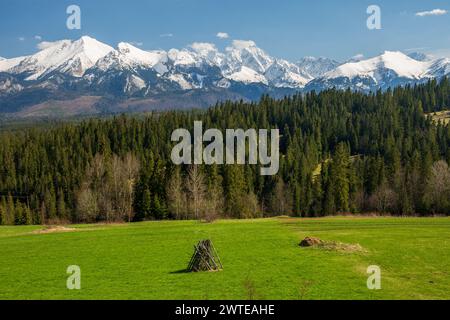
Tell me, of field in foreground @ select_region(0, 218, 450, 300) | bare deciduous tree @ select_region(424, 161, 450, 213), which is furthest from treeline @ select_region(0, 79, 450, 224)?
field in foreground @ select_region(0, 218, 450, 300)

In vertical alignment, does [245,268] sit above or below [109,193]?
above

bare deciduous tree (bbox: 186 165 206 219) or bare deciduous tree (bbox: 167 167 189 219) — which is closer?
bare deciduous tree (bbox: 186 165 206 219)

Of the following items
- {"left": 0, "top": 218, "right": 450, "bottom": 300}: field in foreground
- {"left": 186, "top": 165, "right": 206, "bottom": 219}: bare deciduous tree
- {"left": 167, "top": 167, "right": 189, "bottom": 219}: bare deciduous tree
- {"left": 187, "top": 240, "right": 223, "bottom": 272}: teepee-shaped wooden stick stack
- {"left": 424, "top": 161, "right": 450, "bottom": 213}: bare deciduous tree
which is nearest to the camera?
{"left": 0, "top": 218, "right": 450, "bottom": 300}: field in foreground

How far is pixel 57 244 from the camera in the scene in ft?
185

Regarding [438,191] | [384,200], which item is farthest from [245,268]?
[384,200]

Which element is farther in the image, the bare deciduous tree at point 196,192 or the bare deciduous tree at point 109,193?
the bare deciduous tree at point 109,193

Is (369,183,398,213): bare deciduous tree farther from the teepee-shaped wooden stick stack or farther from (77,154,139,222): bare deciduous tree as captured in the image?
the teepee-shaped wooden stick stack

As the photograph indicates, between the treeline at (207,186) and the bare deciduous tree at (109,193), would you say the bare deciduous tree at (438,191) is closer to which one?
the treeline at (207,186)

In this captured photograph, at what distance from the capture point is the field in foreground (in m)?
27.8

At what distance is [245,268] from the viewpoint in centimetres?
3488

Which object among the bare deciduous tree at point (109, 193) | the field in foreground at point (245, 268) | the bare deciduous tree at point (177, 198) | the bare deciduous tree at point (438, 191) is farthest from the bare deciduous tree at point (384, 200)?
the bare deciduous tree at point (109, 193)

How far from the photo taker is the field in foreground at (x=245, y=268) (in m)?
27.8

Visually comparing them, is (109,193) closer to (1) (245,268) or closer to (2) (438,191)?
(2) (438,191)

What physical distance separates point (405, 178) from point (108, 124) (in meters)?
122
